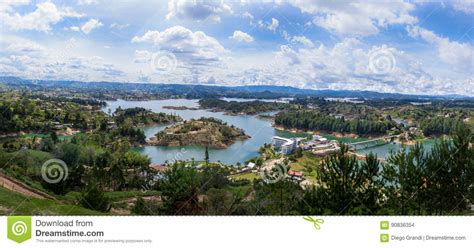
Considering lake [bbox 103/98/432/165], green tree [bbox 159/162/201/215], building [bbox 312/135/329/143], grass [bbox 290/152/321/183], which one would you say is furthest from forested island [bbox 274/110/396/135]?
green tree [bbox 159/162/201/215]

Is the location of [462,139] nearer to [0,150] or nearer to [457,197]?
[457,197]

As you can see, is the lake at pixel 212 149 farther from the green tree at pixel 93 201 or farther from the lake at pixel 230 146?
the green tree at pixel 93 201

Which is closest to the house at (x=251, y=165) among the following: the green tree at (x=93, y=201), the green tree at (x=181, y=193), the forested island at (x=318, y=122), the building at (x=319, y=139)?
the forested island at (x=318, y=122)

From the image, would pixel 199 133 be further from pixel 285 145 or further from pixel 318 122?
pixel 318 122

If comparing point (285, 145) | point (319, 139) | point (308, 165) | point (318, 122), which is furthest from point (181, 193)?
point (318, 122)

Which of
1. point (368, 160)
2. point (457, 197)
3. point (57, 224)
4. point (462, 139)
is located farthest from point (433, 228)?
point (57, 224)
